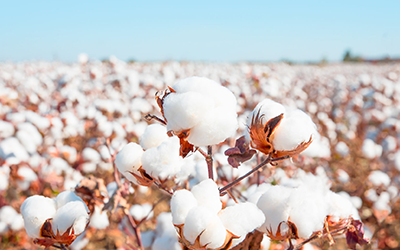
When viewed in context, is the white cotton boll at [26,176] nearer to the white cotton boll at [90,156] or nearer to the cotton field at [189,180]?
the cotton field at [189,180]

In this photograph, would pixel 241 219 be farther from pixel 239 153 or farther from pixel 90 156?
pixel 90 156

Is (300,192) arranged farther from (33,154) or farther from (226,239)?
(33,154)

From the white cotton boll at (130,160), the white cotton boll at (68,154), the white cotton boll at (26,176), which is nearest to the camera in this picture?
the white cotton boll at (130,160)

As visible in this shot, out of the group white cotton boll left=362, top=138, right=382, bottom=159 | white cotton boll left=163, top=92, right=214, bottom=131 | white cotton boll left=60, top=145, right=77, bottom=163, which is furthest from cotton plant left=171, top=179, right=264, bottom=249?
white cotton boll left=362, top=138, right=382, bottom=159

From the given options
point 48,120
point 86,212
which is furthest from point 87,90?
point 86,212

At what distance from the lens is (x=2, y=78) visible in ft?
20.5

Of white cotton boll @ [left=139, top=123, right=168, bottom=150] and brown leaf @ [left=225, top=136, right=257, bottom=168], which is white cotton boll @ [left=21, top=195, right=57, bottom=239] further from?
brown leaf @ [left=225, top=136, right=257, bottom=168]

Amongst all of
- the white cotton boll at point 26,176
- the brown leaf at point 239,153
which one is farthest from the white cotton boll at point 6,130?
the brown leaf at point 239,153

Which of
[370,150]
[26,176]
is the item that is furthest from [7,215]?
[370,150]

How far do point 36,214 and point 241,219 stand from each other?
0.40m

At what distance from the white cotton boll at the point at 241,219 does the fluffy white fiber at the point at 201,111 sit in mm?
119

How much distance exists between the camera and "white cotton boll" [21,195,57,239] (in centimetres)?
58

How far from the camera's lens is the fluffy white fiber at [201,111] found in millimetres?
479

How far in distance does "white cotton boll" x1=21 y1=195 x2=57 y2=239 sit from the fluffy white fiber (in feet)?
1.04
